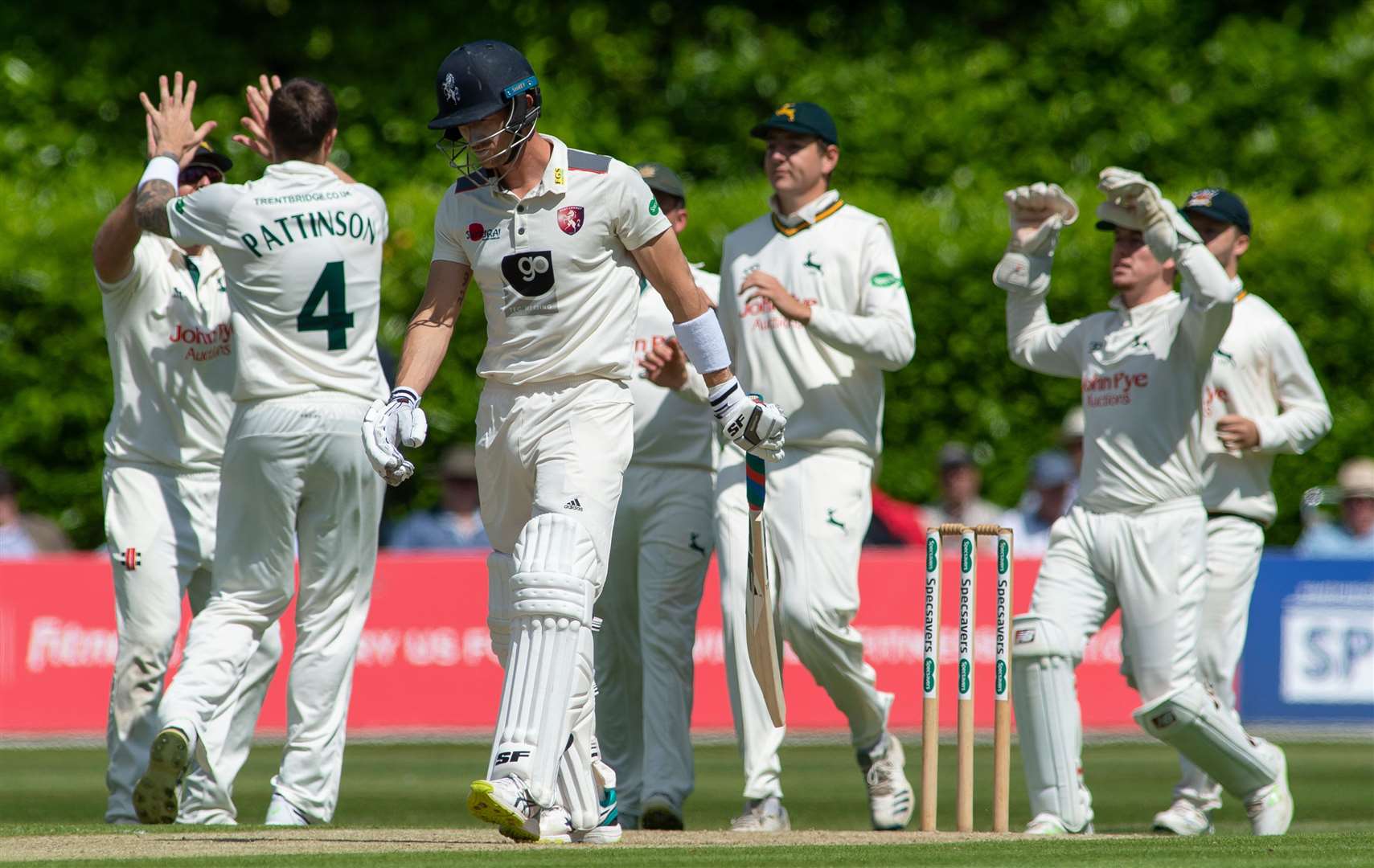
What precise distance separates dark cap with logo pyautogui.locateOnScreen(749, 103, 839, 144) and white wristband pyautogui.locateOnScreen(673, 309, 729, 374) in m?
2.00

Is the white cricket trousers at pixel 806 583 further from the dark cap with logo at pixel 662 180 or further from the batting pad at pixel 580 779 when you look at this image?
the batting pad at pixel 580 779

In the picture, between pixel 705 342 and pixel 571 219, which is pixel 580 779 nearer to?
pixel 705 342

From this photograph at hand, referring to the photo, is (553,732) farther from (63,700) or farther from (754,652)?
(63,700)

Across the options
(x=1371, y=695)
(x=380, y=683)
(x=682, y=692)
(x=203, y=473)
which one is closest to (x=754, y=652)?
(x=682, y=692)

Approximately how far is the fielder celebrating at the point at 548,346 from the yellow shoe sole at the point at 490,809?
0.89 ft

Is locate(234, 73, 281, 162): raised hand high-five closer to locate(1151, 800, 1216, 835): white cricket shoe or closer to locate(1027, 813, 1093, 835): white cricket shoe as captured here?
locate(1027, 813, 1093, 835): white cricket shoe

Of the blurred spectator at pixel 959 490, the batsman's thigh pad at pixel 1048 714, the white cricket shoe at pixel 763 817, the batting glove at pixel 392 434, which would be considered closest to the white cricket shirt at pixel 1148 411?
the batsman's thigh pad at pixel 1048 714

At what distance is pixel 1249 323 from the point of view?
25.9 ft

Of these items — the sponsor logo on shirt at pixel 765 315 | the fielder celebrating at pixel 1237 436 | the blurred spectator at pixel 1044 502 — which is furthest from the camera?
the blurred spectator at pixel 1044 502

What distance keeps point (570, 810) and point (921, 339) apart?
8919 millimetres

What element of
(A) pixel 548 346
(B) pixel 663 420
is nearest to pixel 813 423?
(B) pixel 663 420

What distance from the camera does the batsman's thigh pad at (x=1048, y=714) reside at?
6.65 metres

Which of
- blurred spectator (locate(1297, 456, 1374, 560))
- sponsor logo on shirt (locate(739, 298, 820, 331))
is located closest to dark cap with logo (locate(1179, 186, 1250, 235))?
sponsor logo on shirt (locate(739, 298, 820, 331))

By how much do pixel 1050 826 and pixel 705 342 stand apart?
2.22 meters
